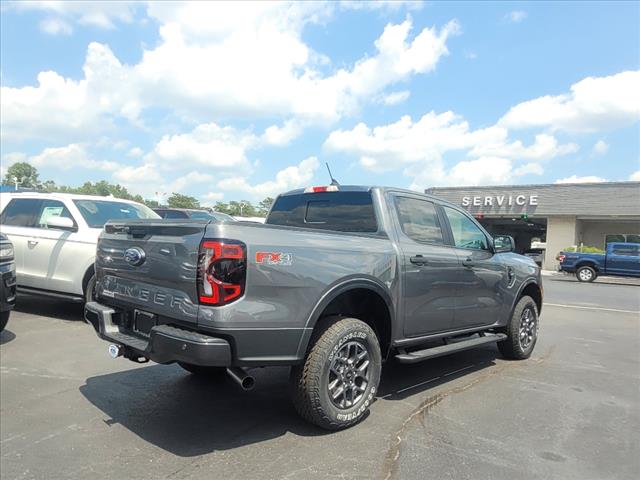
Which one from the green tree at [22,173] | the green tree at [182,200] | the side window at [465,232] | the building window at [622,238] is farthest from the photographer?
the green tree at [22,173]

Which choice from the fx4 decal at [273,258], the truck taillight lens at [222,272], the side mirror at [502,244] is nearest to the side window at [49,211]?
the truck taillight lens at [222,272]

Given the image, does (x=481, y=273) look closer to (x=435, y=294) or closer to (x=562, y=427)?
(x=435, y=294)

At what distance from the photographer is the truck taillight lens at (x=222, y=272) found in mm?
3139

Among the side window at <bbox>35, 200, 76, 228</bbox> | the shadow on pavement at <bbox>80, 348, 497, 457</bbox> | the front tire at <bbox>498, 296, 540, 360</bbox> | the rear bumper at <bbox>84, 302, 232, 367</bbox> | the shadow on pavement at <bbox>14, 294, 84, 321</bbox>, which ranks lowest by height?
the shadow on pavement at <bbox>80, 348, 497, 457</bbox>

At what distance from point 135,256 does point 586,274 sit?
2156 cm

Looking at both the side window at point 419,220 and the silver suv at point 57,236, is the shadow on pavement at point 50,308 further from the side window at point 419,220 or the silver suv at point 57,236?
the side window at point 419,220

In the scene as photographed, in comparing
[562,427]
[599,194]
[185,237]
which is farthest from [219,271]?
[599,194]

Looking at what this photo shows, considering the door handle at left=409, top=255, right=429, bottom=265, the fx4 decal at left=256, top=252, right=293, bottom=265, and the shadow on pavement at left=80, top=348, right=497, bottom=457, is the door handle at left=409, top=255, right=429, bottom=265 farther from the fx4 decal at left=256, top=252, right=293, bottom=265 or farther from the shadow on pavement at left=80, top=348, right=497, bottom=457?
the fx4 decal at left=256, top=252, right=293, bottom=265

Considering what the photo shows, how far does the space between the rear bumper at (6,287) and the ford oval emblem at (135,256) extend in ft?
9.43

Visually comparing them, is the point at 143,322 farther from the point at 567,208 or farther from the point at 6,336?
the point at 567,208

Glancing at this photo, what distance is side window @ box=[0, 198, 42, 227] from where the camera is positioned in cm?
785

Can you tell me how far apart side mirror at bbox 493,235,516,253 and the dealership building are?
23843mm

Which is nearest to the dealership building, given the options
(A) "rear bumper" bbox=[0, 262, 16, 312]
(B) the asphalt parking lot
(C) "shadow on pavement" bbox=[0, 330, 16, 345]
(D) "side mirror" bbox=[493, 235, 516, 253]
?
(D) "side mirror" bbox=[493, 235, 516, 253]

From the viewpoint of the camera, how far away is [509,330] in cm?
599
